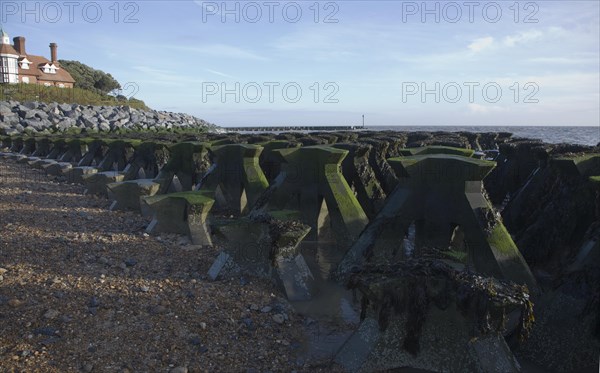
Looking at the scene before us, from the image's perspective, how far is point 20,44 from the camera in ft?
218

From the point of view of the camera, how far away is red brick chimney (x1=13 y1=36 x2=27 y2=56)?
6599cm

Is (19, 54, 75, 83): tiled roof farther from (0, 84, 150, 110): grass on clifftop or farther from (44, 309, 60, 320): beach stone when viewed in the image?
(44, 309, 60, 320): beach stone

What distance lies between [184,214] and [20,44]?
70.8 meters

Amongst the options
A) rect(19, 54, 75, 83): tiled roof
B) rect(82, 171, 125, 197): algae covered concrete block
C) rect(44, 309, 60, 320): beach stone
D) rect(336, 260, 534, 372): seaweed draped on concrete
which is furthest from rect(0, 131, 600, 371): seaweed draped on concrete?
rect(19, 54, 75, 83): tiled roof

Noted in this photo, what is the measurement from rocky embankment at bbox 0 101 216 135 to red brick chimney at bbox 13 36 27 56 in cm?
2524

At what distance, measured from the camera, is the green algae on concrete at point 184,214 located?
366 inches

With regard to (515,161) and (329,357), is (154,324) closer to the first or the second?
(329,357)

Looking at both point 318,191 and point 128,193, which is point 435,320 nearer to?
point 318,191

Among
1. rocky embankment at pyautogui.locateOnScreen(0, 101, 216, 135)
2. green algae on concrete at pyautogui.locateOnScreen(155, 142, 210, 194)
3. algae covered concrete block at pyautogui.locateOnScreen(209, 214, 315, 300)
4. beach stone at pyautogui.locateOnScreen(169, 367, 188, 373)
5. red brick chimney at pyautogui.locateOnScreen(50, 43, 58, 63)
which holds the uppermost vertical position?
red brick chimney at pyautogui.locateOnScreen(50, 43, 58, 63)

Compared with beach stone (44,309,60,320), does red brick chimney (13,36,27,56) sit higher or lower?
higher

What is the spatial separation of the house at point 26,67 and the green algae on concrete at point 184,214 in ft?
→ 190

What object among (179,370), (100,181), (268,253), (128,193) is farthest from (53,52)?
(179,370)

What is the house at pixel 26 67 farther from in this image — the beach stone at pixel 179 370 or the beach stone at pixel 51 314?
the beach stone at pixel 179 370

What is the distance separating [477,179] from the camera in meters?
6.71
